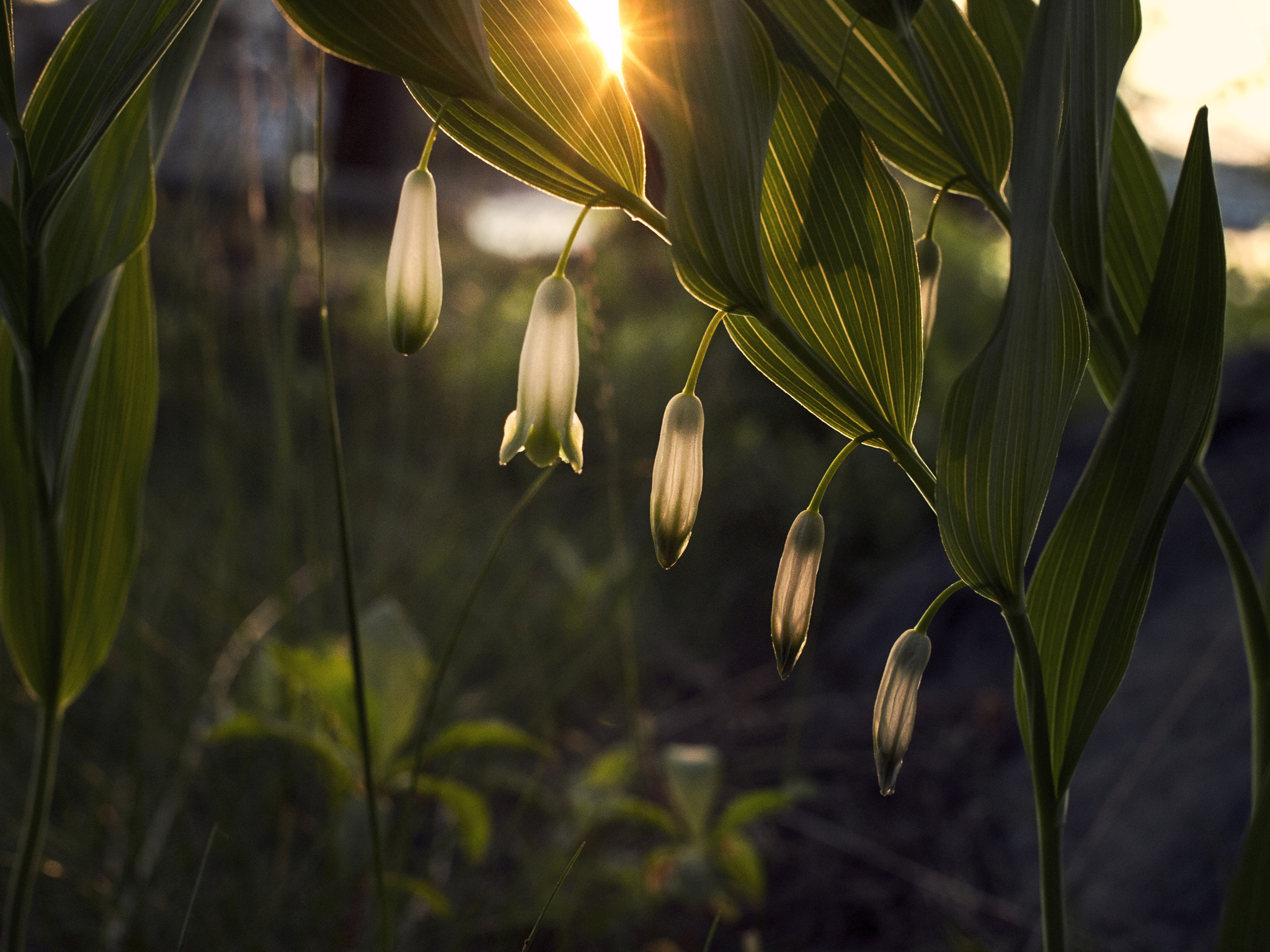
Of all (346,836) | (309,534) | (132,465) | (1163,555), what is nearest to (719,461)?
(1163,555)

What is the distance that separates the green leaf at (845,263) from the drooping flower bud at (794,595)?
0.07 m

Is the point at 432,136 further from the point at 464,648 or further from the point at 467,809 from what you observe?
the point at 464,648

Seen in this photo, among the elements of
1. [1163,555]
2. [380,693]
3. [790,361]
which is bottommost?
[380,693]

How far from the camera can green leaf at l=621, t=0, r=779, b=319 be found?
1.19ft

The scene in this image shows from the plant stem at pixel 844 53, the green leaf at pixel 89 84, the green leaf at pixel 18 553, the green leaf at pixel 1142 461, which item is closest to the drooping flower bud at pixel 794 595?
the green leaf at pixel 1142 461

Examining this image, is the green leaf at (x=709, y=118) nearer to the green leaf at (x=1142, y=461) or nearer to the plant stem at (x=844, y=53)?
the plant stem at (x=844, y=53)

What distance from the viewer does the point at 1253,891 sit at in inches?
16.5

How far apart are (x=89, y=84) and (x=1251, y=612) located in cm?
67

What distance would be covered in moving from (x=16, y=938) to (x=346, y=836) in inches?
15.0

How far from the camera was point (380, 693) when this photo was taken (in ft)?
3.03

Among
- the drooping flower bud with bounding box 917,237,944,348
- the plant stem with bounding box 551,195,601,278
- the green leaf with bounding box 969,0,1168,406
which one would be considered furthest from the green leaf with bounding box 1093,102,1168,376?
the plant stem with bounding box 551,195,601,278

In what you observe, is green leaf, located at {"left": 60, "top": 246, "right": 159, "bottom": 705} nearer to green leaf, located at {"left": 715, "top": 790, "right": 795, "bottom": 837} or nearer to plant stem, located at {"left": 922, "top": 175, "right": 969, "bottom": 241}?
plant stem, located at {"left": 922, "top": 175, "right": 969, "bottom": 241}

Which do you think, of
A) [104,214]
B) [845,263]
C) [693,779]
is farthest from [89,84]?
[693,779]

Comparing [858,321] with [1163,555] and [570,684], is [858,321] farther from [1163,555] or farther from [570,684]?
[1163,555]
